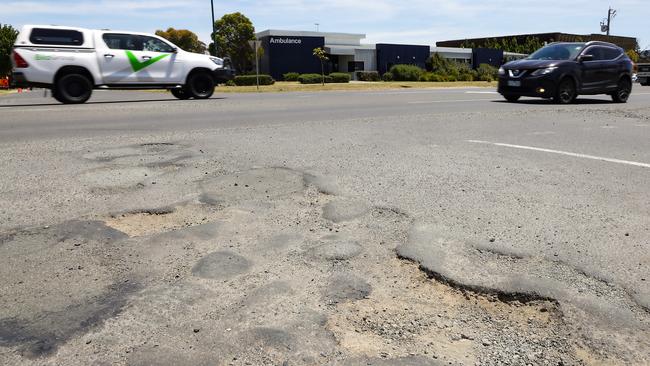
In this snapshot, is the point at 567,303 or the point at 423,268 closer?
the point at 567,303

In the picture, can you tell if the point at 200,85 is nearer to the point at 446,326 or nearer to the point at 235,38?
the point at 446,326

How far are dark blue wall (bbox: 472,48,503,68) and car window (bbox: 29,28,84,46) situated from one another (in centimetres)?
6293

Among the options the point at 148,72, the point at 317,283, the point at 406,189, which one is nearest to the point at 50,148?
the point at 406,189

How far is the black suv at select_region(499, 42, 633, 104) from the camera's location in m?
13.9

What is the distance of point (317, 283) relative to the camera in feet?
9.25

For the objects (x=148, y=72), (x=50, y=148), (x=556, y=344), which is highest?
(x=148, y=72)

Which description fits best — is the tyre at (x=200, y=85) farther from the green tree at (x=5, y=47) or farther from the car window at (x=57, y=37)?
the green tree at (x=5, y=47)

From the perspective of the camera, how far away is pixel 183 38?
244ft

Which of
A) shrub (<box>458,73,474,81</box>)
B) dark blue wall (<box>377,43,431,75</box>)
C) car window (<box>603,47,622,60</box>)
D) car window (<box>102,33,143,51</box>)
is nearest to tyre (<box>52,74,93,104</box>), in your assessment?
car window (<box>102,33,143,51</box>)

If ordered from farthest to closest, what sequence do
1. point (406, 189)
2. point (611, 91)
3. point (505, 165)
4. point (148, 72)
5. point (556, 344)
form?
point (611, 91) < point (148, 72) < point (505, 165) < point (406, 189) < point (556, 344)

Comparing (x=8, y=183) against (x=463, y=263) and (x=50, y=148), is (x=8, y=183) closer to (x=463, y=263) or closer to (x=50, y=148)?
(x=50, y=148)

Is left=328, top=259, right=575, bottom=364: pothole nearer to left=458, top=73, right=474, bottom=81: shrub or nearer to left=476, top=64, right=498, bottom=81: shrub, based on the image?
left=476, top=64, right=498, bottom=81: shrub

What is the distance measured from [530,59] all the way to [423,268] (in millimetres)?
13143

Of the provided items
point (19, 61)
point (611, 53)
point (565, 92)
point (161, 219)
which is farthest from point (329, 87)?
point (161, 219)
